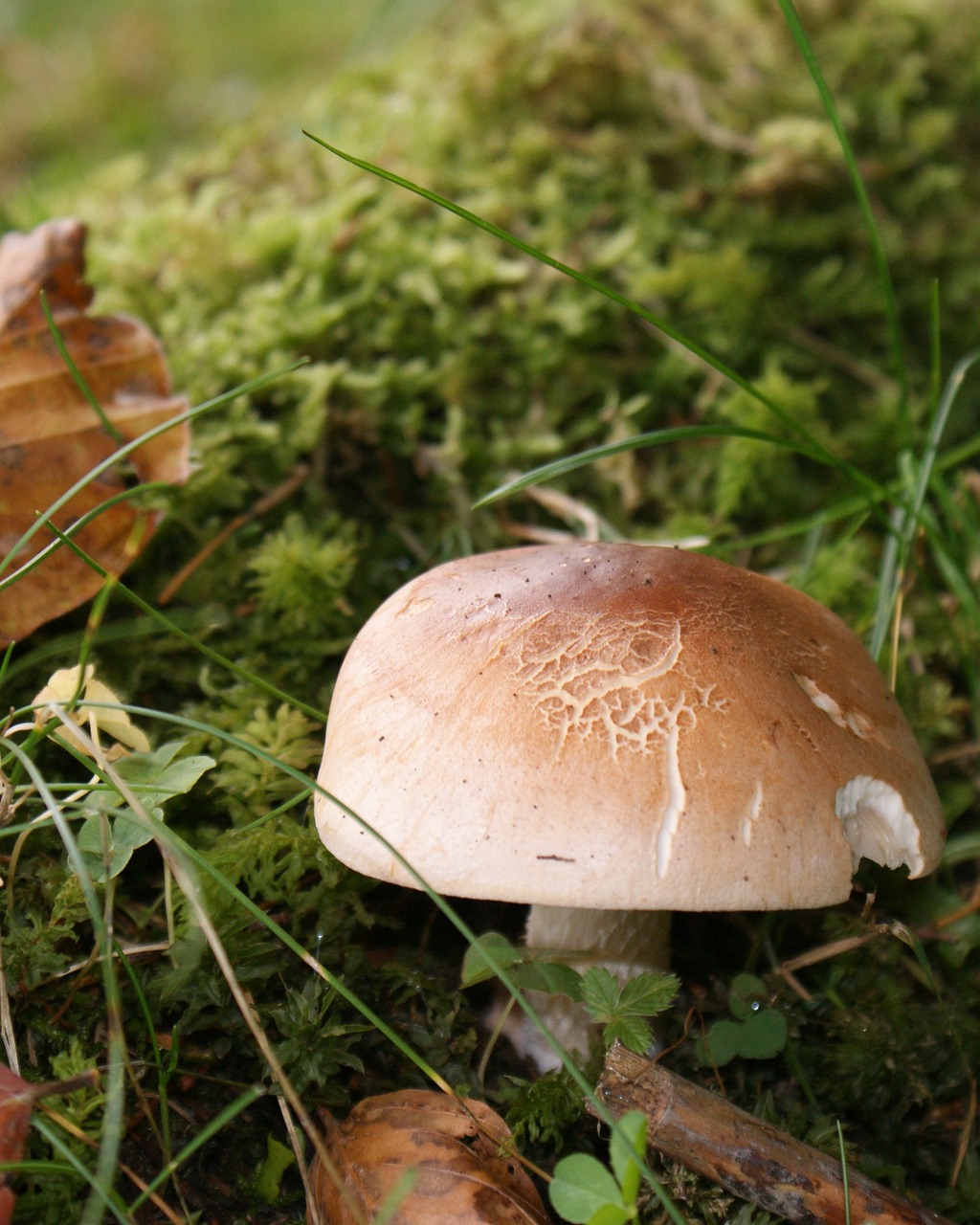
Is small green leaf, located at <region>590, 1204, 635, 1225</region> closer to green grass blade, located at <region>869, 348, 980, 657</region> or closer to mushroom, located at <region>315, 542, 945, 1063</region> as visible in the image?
mushroom, located at <region>315, 542, 945, 1063</region>

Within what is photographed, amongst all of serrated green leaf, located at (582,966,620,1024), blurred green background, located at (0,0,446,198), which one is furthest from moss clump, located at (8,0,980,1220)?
blurred green background, located at (0,0,446,198)

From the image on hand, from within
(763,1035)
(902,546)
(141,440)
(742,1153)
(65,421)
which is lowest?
(763,1035)

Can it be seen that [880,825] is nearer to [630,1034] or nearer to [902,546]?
[630,1034]

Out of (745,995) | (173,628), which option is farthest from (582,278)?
(745,995)

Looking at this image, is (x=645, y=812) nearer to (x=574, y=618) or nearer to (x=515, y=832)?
(x=515, y=832)

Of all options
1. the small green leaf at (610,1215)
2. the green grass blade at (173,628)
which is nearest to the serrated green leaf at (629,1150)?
the small green leaf at (610,1215)

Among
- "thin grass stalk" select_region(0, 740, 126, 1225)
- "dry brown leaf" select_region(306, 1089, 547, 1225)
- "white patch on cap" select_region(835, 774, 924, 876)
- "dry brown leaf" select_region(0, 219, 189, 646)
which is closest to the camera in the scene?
"thin grass stalk" select_region(0, 740, 126, 1225)

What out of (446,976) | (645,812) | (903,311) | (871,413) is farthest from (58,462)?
(903,311)

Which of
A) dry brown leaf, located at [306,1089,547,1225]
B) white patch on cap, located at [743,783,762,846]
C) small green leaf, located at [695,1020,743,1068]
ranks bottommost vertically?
small green leaf, located at [695,1020,743,1068]
